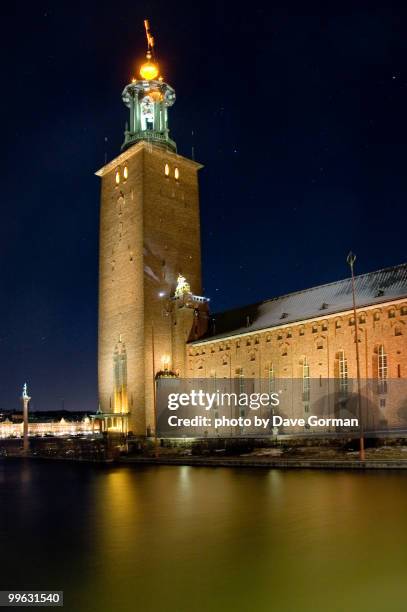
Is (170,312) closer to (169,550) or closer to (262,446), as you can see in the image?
(262,446)

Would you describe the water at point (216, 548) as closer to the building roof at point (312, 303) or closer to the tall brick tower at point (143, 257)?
the building roof at point (312, 303)

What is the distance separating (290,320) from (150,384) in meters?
12.7

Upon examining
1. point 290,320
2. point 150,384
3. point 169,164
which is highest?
point 169,164

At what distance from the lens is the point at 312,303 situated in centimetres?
4331

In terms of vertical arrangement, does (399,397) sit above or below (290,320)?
below

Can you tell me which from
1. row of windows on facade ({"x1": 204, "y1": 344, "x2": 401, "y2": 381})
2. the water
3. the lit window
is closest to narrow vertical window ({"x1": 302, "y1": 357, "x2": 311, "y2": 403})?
row of windows on facade ({"x1": 204, "y1": 344, "x2": 401, "y2": 381})

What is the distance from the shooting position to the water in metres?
7.17

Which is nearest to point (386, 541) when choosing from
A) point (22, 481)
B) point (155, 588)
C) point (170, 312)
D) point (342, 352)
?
point (155, 588)

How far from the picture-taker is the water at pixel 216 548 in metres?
7.17

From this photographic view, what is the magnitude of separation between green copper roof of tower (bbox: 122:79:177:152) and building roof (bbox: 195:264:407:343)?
667 inches

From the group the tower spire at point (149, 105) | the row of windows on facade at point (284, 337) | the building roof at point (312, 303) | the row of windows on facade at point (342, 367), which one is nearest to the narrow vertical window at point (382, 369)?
the row of windows on facade at point (342, 367)

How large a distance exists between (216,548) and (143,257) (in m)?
41.8

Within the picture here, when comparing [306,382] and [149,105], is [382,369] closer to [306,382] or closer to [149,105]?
[306,382]

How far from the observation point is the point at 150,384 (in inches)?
1900
